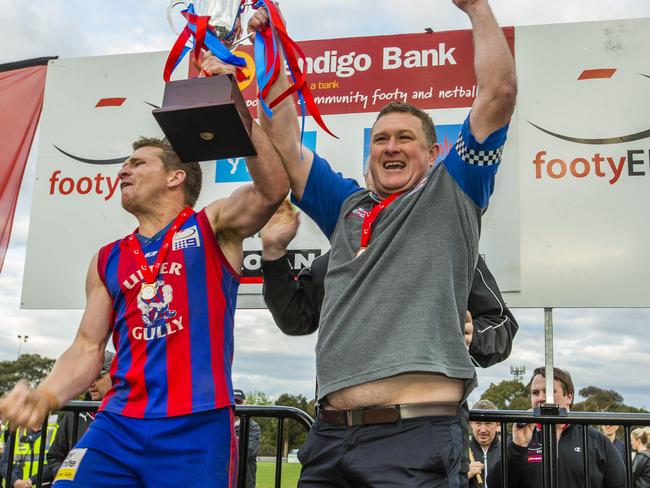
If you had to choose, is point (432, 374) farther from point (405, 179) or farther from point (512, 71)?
point (512, 71)

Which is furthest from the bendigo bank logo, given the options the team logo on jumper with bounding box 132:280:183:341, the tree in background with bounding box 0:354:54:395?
the tree in background with bounding box 0:354:54:395

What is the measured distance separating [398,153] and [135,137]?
355 centimetres

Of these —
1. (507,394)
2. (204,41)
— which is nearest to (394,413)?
(204,41)

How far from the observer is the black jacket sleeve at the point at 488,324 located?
2562mm

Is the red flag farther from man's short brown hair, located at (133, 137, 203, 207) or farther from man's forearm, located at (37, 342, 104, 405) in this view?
man's forearm, located at (37, 342, 104, 405)

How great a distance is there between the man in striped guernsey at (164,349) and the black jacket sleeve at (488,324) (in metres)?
0.89

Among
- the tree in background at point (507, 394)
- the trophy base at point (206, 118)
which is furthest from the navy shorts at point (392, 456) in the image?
the tree in background at point (507, 394)

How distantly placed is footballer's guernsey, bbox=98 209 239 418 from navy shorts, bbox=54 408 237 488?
0.17ft

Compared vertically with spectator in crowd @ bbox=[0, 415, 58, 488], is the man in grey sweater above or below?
above

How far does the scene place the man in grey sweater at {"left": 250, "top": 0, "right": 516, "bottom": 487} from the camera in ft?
6.80

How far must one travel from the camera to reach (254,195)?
2.85 m

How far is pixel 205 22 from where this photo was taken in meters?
2.69

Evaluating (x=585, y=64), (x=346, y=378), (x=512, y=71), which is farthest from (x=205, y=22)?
(x=585, y=64)

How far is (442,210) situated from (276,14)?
1.08 metres
